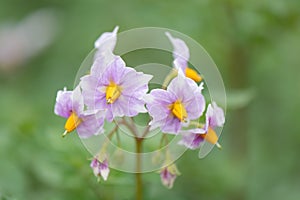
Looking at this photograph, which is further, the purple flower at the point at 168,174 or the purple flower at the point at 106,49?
the purple flower at the point at 168,174

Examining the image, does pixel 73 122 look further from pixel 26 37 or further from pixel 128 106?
pixel 26 37

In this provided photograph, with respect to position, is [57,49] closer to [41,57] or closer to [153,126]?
[41,57]

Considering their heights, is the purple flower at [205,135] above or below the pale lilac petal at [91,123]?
above

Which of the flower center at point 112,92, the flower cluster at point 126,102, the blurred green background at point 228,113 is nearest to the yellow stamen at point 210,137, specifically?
the flower cluster at point 126,102

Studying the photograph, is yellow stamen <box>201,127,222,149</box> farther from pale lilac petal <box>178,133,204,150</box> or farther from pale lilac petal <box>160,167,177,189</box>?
pale lilac petal <box>160,167,177,189</box>

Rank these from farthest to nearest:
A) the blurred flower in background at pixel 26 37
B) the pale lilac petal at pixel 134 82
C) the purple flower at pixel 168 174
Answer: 1. the blurred flower in background at pixel 26 37
2. the purple flower at pixel 168 174
3. the pale lilac petal at pixel 134 82

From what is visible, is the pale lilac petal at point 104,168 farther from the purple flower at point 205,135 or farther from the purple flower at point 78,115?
the purple flower at point 205,135

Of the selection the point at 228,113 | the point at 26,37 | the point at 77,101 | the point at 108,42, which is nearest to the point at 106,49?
the point at 108,42

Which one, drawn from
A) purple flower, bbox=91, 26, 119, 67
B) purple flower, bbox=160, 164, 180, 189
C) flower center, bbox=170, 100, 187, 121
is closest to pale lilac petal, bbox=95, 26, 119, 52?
purple flower, bbox=91, 26, 119, 67
